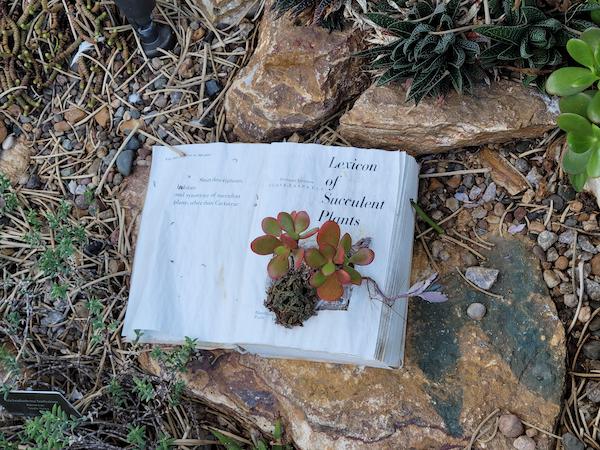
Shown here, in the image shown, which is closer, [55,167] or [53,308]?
[53,308]

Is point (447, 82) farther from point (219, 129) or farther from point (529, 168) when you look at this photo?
point (219, 129)

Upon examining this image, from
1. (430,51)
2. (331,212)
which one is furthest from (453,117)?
(331,212)

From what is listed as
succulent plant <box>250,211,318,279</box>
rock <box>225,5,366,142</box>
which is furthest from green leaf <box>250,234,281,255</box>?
rock <box>225,5,366,142</box>

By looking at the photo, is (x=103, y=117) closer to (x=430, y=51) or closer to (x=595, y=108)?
(x=430, y=51)

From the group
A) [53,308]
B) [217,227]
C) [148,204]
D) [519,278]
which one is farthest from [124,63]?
[519,278]

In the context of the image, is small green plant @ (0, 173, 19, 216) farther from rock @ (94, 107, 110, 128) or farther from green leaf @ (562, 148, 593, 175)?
green leaf @ (562, 148, 593, 175)
